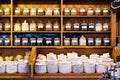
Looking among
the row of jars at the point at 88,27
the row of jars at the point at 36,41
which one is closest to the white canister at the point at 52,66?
the row of jars at the point at 36,41

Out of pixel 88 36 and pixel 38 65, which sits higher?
pixel 88 36

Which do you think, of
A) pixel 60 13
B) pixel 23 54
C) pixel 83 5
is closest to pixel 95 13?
pixel 83 5

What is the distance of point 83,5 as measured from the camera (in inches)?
205

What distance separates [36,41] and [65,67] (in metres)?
1.96

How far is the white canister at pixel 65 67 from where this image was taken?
309 centimetres

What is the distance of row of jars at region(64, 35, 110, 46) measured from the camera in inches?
194

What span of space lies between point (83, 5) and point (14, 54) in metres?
1.70

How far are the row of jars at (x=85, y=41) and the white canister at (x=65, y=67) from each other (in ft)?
5.98

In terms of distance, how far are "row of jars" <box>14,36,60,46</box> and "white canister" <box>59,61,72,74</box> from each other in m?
1.82

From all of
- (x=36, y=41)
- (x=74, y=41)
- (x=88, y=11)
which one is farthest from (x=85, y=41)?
(x=36, y=41)

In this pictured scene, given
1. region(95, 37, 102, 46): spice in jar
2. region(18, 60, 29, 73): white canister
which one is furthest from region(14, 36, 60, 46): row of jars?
region(18, 60, 29, 73): white canister

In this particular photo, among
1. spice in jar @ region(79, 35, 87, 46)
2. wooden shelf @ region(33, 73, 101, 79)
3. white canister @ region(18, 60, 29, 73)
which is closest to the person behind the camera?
wooden shelf @ region(33, 73, 101, 79)

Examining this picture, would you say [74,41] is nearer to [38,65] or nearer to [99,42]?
[99,42]

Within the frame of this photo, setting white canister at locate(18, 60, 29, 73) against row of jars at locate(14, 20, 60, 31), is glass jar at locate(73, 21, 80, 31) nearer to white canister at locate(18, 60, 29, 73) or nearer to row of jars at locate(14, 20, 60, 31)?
row of jars at locate(14, 20, 60, 31)
